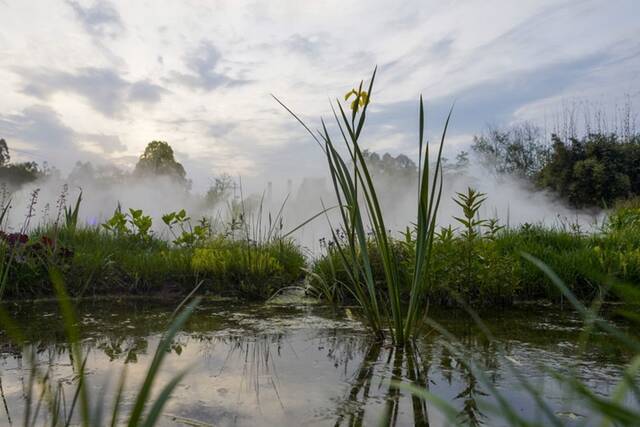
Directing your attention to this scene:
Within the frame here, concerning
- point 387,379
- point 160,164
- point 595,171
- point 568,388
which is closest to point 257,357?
point 387,379

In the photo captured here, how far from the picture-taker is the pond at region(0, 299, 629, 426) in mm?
1452

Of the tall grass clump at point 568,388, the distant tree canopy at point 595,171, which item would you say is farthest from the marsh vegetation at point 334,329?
the distant tree canopy at point 595,171

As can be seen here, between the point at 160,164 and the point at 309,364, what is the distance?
20.1 meters

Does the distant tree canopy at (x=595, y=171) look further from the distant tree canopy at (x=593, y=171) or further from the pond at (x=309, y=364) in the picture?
the pond at (x=309, y=364)

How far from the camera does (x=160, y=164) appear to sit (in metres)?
20.7

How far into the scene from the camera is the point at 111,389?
162 centimetres

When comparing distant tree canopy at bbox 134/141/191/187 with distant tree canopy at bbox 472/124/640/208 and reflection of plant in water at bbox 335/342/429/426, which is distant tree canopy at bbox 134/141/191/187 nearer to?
distant tree canopy at bbox 472/124/640/208

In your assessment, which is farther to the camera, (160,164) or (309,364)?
(160,164)

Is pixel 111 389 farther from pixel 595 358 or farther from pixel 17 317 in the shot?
pixel 595 358

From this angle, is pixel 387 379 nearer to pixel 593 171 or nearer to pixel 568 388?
pixel 568 388

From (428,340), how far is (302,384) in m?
0.85

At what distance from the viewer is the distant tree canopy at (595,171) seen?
14.6m

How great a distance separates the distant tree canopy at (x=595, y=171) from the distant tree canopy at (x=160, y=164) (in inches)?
552

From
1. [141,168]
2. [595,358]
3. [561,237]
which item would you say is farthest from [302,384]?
[141,168]
